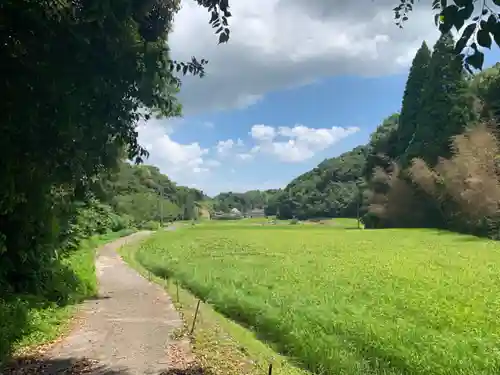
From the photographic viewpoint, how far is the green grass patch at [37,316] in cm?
903

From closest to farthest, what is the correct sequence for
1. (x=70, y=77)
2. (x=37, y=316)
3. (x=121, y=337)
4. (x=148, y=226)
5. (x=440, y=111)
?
(x=70, y=77)
(x=121, y=337)
(x=37, y=316)
(x=440, y=111)
(x=148, y=226)

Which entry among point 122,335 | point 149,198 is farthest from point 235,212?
point 122,335

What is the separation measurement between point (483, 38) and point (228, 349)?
27.0 ft

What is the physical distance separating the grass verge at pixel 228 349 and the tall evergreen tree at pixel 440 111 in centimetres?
3961

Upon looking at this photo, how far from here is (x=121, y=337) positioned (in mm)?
10562

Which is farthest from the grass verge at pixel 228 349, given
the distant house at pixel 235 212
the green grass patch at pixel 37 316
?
the distant house at pixel 235 212

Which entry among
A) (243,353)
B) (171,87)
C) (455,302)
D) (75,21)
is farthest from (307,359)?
(75,21)

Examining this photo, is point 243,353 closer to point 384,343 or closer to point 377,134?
point 384,343

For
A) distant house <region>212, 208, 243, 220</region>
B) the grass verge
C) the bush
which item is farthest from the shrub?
distant house <region>212, 208, 243, 220</region>

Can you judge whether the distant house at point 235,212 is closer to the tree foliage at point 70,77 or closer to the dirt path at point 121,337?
the dirt path at point 121,337

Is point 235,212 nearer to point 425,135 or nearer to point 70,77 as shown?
point 425,135

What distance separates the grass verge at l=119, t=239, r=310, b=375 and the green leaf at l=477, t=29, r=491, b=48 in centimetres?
672

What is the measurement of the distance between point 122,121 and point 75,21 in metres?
1.61

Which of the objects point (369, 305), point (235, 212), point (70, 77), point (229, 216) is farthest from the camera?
point (235, 212)
